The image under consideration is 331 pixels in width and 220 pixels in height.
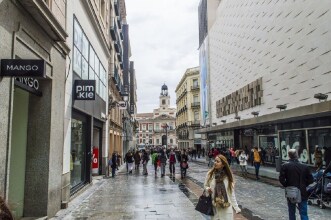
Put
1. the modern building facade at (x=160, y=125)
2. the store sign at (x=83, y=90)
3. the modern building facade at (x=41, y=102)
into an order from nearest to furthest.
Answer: the modern building facade at (x=41, y=102) → the store sign at (x=83, y=90) → the modern building facade at (x=160, y=125)

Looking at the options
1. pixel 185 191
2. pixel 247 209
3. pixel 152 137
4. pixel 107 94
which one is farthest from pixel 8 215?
pixel 152 137

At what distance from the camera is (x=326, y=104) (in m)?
12.7

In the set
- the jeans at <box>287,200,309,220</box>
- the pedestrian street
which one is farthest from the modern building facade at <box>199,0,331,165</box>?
the jeans at <box>287,200,309,220</box>

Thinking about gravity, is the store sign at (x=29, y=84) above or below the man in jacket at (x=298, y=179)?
above

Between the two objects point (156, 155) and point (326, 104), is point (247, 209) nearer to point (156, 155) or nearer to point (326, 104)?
point (326, 104)

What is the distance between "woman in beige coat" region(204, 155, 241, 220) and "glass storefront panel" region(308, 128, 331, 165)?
11555mm

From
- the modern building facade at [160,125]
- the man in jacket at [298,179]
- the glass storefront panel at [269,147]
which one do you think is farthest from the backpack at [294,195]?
the modern building facade at [160,125]

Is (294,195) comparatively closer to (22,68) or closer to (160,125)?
(22,68)

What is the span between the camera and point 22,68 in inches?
229

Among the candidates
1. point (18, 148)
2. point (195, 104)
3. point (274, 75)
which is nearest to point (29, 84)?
point (18, 148)

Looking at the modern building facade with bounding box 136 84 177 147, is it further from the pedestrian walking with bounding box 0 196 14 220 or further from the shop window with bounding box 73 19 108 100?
the pedestrian walking with bounding box 0 196 14 220

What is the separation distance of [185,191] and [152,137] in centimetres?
11750

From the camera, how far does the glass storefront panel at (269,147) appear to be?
2222cm

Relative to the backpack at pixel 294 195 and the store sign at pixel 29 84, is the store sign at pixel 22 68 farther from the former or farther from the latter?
the backpack at pixel 294 195
